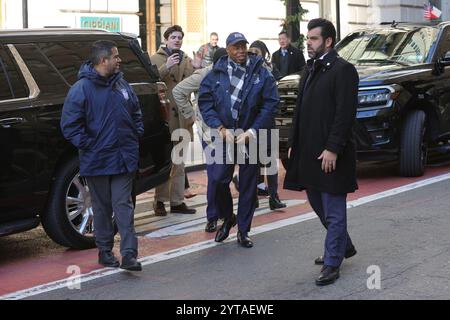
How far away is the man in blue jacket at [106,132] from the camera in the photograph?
5746 millimetres

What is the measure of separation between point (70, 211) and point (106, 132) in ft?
3.54

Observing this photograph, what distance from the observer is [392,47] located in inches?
426

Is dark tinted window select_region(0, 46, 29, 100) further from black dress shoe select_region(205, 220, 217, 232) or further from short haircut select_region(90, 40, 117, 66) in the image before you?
black dress shoe select_region(205, 220, 217, 232)

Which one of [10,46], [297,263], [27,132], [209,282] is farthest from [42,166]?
[297,263]

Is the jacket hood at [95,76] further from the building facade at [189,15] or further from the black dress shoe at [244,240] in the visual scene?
the building facade at [189,15]

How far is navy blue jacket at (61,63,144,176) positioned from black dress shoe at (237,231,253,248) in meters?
1.29

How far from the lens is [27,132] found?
6059 mm

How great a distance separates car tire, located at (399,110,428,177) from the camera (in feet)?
31.9

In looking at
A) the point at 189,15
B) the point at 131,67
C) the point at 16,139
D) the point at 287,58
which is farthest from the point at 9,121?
the point at 189,15

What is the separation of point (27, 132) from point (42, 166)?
30 centimetres

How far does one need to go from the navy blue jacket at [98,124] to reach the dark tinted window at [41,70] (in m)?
0.68

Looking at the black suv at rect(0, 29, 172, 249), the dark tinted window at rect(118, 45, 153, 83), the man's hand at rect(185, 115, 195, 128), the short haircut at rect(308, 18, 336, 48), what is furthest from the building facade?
the short haircut at rect(308, 18, 336, 48)
